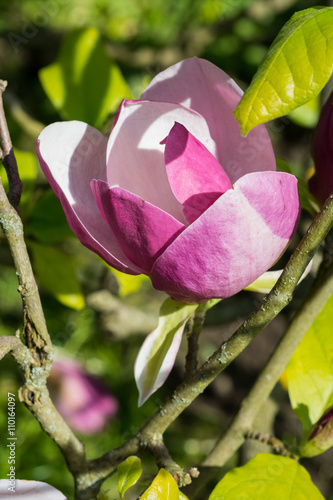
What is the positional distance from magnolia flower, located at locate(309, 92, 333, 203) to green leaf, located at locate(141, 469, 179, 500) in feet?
0.83

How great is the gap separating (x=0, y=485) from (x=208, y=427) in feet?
3.91

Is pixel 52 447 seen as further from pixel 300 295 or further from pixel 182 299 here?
pixel 182 299

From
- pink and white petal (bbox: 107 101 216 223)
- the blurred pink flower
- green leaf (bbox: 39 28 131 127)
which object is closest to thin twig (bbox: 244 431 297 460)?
pink and white petal (bbox: 107 101 216 223)

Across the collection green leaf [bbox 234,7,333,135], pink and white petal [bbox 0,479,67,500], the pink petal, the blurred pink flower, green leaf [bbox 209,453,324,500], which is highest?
green leaf [bbox 234,7,333,135]

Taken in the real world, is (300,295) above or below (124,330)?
above

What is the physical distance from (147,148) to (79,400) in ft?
3.25

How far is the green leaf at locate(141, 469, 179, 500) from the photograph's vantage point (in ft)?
1.18

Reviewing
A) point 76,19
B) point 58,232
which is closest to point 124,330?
point 58,232

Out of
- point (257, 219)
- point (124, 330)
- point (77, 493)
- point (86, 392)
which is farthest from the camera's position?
point (86, 392)

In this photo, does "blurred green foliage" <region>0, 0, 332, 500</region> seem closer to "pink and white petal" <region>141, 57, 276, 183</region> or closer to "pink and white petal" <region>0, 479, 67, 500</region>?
"pink and white petal" <region>0, 479, 67, 500</region>

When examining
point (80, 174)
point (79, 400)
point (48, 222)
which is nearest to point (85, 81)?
point (48, 222)

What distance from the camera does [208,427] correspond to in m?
1.54

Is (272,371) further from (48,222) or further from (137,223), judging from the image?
(48,222)

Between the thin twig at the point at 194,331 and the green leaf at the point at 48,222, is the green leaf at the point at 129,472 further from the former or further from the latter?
the green leaf at the point at 48,222
